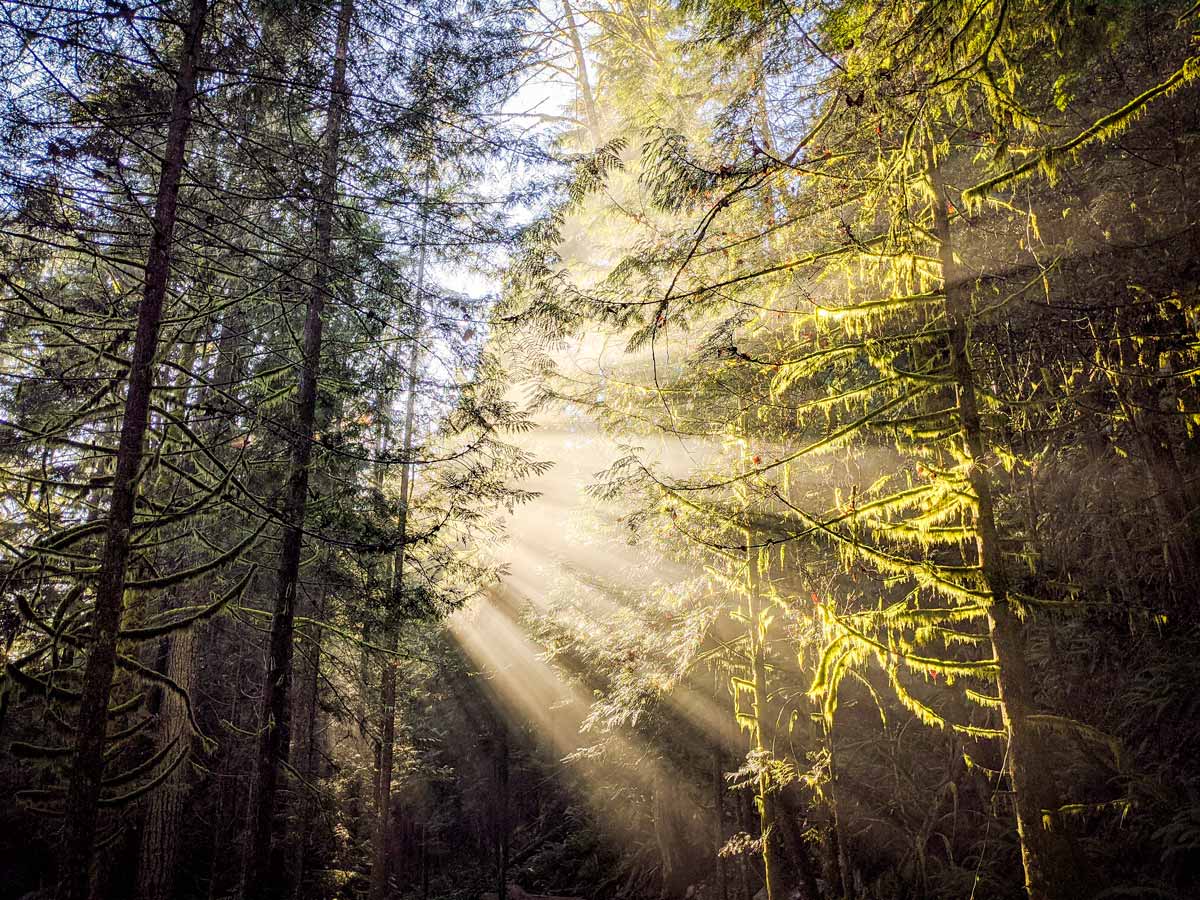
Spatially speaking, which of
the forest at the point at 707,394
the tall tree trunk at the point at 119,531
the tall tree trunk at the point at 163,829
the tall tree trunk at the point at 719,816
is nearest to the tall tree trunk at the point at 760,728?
the forest at the point at 707,394

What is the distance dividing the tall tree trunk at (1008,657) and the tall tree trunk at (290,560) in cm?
691

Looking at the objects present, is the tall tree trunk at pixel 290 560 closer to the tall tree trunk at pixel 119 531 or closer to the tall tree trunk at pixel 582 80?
the tall tree trunk at pixel 119 531

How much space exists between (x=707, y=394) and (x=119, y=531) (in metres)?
6.16

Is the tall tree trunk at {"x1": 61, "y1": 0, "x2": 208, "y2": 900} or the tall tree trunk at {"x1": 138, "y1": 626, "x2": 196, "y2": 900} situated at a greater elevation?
the tall tree trunk at {"x1": 61, "y1": 0, "x2": 208, "y2": 900}

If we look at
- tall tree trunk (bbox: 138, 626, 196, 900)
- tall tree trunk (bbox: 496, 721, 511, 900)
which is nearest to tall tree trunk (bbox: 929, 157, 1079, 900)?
tall tree trunk (bbox: 138, 626, 196, 900)

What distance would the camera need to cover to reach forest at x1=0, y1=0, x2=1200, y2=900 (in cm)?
439

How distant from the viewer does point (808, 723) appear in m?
10.8

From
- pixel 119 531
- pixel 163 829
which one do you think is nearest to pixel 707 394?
pixel 119 531

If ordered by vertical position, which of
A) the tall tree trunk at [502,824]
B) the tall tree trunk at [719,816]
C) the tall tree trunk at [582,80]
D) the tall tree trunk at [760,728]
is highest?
the tall tree trunk at [582,80]

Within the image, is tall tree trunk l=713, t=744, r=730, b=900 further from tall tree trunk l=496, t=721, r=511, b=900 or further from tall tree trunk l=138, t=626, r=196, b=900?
tall tree trunk l=496, t=721, r=511, b=900

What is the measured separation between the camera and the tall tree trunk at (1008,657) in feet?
13.6

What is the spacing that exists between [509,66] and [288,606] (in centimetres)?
906

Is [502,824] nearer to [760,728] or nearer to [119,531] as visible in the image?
[760,728]

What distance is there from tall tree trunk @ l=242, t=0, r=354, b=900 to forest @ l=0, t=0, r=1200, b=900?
0.06 m
